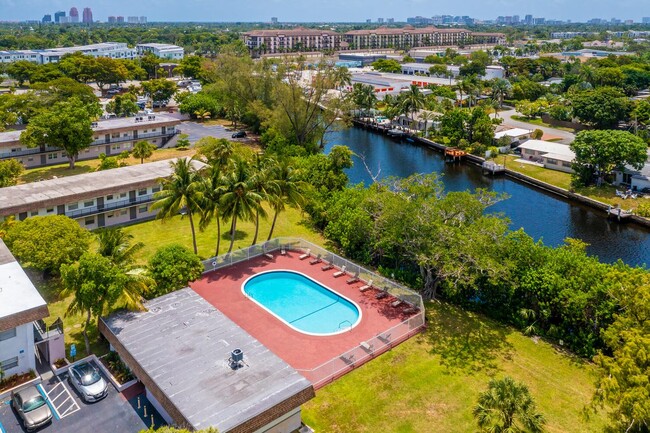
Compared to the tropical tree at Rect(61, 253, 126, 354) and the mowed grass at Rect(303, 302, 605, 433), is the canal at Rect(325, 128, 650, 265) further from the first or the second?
the tropical tree at Rect(61, 253, 126, 354)

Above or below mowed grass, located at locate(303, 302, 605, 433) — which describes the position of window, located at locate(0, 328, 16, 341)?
above

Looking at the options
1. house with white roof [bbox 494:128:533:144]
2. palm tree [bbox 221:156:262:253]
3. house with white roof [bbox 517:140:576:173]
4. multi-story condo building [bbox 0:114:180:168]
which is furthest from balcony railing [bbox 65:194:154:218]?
house with white roof [bbox 494:128:533:144]

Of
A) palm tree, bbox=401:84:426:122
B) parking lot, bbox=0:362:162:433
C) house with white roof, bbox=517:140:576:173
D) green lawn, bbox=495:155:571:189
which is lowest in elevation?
parking lot, bbox=0:362:162:433

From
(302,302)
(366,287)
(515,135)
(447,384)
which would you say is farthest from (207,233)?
(515,135)

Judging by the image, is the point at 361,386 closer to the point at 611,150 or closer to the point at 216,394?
the point at 216,394

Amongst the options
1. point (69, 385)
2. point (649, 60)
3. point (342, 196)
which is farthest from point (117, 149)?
point (649, 60)
